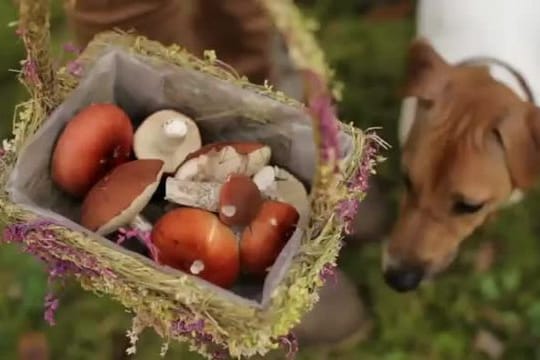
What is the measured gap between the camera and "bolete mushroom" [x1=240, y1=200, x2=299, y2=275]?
0.94 meters

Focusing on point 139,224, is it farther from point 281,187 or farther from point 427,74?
point 427,74

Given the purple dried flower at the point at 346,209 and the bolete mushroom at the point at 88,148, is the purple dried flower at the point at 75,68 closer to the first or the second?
the bolete mushroom at the point at 88,148

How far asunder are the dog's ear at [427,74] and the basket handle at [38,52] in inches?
20.1

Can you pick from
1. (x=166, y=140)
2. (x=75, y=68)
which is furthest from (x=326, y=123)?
(x=75, y=68)

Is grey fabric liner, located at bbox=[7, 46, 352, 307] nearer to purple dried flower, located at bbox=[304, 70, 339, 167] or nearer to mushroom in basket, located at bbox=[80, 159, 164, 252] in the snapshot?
mushroom in basket, located at bbox=[80, 159, 164, 252]

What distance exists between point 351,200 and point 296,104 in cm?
13

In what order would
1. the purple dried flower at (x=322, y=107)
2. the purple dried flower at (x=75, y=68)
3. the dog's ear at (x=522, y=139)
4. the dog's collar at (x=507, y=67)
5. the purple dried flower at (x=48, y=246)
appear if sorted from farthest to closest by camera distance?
1. the dog's collar at (x=507, y=67)
2. the dog's ear at (x=522, y=139)
3. the purple dried flower at (x=75, y=68)
4. the purple dried flower at (x=48, y=246)
5. the purple dried flower at (x=322, y=107)

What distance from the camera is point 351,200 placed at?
0.95 m

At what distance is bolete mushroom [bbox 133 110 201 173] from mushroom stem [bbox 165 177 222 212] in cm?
5

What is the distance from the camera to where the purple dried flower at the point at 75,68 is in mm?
1062

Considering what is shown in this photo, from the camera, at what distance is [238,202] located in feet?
3.08

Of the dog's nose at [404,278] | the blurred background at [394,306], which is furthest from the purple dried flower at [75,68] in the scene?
the dog's nose at [404,278]

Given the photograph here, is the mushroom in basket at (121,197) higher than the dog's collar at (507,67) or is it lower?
higher

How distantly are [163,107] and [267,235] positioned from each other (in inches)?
8.5
